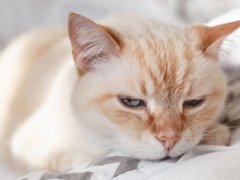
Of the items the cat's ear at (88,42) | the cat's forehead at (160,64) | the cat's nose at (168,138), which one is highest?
the cat's ear at (88,42)

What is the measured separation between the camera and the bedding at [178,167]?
102 cm

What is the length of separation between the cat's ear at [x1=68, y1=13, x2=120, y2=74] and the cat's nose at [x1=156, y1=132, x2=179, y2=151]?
249 millimetres

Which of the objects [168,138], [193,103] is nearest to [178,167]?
[168,138]

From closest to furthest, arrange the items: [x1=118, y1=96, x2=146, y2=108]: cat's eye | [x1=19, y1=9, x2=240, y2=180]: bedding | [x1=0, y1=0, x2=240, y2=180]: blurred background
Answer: [x1=19, y1=9, x2=240, y2=180]: bedding < [x1=118, y1=96, x2=146, y2=108]: cat's eye < [x1=0, y1=0, x2=240, y2=180]: blurred background

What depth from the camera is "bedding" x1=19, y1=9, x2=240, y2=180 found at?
1.02m

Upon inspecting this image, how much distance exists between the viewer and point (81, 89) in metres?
1.22

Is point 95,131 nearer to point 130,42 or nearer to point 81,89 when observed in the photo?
point 81,89

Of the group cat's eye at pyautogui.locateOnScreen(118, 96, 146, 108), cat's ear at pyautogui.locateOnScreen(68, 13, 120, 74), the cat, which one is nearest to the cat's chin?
the cat

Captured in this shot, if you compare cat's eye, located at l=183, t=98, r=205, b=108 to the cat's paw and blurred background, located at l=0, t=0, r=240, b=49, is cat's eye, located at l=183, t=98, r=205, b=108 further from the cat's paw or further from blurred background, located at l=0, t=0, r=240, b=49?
blurred background, located at l=0, t=0, r=240, b=49

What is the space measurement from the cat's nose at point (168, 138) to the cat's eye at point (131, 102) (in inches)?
3.9

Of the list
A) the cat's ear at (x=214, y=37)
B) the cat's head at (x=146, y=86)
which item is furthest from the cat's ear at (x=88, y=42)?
the cat's ear at (x=214, y=37)

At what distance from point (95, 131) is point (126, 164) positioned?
0.13m

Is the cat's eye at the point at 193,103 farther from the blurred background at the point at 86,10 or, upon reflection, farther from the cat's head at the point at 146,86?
the blurred background at the point at 86,10

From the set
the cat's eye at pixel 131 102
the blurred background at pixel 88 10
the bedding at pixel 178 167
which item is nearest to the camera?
the bedding at pixel 178 167
